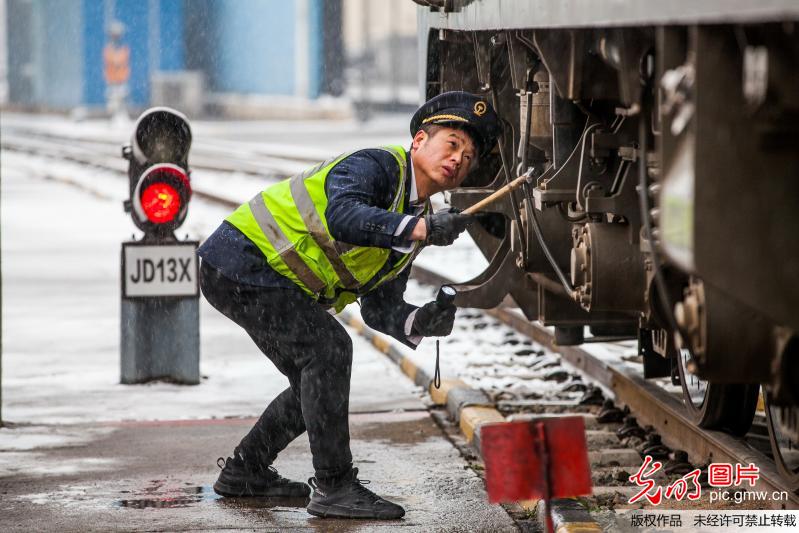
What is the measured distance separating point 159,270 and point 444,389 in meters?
1.73

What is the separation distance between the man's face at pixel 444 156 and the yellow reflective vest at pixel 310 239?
9 centimetres

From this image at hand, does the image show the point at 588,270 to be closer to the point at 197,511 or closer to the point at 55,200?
the point at 197,511

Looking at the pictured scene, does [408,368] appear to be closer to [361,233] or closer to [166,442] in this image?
[166,442]

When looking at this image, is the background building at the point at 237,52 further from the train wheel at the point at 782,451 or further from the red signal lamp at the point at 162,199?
the train wheel at the point at 782,451

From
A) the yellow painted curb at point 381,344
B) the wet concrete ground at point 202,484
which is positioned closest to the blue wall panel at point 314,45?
the yellow painted curb at point 381,344

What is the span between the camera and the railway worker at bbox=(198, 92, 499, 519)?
18.5 feet

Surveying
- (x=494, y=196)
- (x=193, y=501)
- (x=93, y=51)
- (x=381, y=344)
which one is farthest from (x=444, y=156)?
(x=93, y=51)

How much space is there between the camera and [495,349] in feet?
33.4

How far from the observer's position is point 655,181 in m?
4.88

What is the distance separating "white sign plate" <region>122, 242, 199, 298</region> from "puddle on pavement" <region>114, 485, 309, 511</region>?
2.39 m

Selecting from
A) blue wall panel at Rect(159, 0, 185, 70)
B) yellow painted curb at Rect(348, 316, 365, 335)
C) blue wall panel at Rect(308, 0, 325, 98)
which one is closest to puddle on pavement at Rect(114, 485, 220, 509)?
yellow painted curb at Rect(348, 316, 365, 335)

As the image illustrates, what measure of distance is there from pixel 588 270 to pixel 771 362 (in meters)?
1.70

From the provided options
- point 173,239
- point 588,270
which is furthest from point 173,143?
point 588,270

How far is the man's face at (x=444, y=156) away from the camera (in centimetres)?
564
